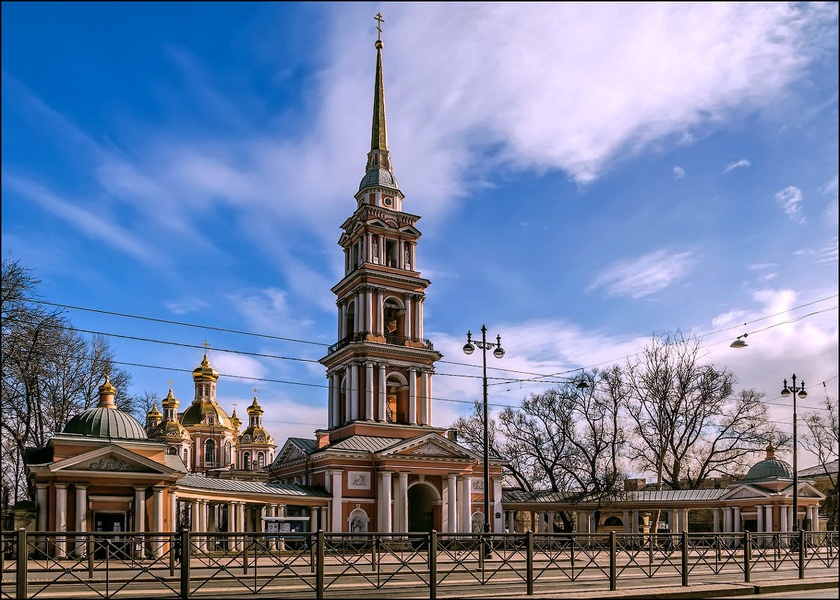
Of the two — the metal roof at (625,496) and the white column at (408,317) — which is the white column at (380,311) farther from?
the metal roof at (625,496)

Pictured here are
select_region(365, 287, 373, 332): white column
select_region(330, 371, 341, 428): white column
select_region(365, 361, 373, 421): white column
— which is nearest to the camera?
select_region(365, 361, 373, 421): white column

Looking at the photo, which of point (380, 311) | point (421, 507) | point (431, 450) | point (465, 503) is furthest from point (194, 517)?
point (380, 311)

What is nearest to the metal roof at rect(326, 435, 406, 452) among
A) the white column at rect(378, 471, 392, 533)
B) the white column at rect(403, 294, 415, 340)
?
the white column at rect(378, 471, 392, 533)

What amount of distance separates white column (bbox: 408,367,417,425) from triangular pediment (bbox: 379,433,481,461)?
3568 mm

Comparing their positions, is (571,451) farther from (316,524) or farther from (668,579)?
(668,579)

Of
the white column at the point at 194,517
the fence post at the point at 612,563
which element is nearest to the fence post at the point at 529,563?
the fence post at the point at 612,563

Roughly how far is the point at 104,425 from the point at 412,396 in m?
20.0

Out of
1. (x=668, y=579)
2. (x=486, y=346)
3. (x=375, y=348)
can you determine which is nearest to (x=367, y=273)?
(x=375, y=348)

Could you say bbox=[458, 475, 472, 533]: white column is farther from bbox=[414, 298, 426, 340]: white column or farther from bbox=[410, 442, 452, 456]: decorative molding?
Answer: bbox=[414, 298, 426, 340]: white column

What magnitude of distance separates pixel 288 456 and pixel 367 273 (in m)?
14.4

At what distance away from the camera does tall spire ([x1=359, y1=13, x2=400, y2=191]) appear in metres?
54.6

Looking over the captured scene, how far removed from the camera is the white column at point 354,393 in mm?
48531

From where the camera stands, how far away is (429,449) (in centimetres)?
4675

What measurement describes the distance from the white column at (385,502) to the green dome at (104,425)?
14.2 meters
